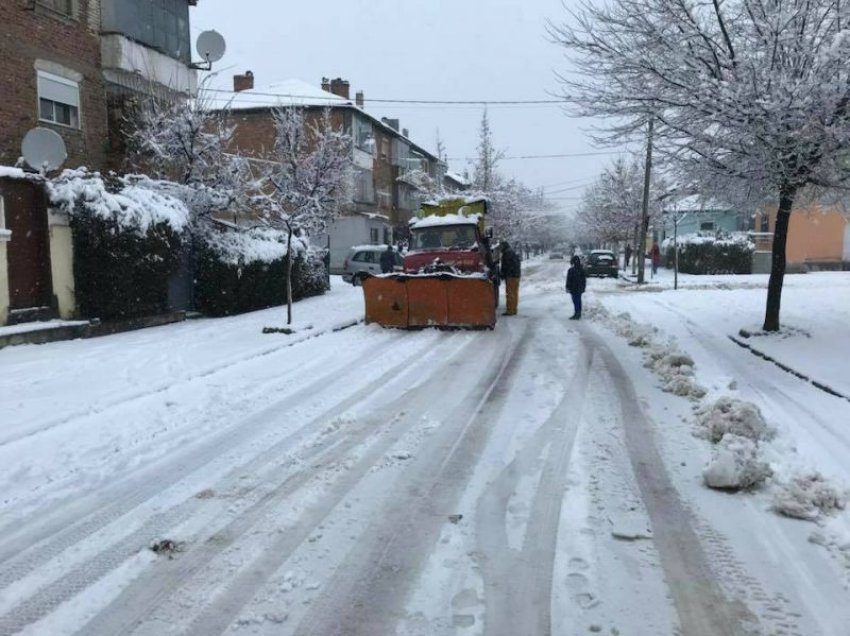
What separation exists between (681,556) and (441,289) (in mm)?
10090

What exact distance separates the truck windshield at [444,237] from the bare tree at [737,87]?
15.9 feet

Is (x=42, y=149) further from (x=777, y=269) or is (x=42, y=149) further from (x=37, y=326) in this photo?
(x=777, y=269)

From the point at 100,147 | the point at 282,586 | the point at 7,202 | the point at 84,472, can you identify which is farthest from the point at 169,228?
the point at 282,586

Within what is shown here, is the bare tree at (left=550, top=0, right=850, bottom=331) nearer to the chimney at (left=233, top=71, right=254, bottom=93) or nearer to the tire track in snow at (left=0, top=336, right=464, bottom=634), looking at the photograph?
the tire track in snow at (left=0, top=336, right=464, bottom=634)

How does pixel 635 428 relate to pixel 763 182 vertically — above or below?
below

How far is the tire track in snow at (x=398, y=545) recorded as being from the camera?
3375 millimetres

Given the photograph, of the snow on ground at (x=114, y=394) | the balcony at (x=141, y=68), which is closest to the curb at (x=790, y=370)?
the snow on ground at (x=114, y=394)

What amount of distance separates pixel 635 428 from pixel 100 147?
647 inches

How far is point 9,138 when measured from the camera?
15000 millimetres

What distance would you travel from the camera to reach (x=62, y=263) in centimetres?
1270

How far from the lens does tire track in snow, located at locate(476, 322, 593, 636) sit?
11.1ft

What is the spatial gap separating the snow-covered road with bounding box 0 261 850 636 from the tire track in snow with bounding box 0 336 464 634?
0.02 metres

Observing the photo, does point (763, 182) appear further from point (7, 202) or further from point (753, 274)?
point (753, 274)

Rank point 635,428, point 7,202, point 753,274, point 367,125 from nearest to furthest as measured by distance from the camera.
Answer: point 635,428, point 7,202, point 753,274, point 367,125
